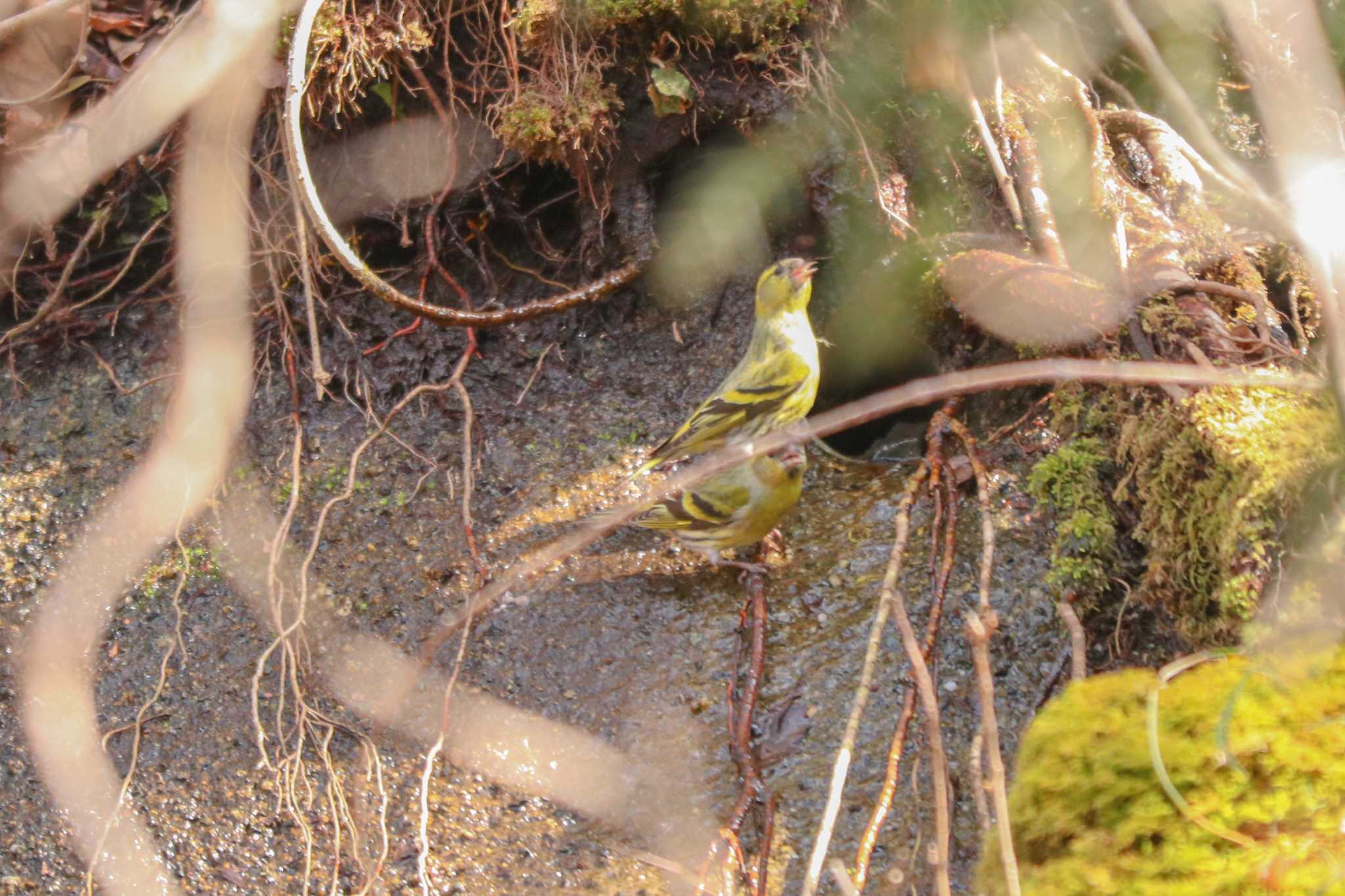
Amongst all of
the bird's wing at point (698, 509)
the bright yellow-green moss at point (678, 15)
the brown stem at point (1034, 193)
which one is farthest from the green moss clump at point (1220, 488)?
the bright yellow-green moss at point (678, 15)

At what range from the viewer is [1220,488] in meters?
2.63

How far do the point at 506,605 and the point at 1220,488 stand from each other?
218cm

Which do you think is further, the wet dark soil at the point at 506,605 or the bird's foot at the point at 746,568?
the bird's foot at the point at 746,568

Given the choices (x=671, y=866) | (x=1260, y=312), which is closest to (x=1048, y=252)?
(x=1260, y=312)

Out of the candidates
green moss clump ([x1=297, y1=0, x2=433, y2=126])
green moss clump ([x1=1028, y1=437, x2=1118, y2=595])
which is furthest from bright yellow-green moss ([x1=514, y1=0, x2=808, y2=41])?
green moss clump ([x1=1028, y1=437, x2=1118, y2=595])

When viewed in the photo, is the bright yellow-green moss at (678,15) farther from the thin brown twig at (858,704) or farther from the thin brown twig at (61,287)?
the thin brown twig at (61,287)

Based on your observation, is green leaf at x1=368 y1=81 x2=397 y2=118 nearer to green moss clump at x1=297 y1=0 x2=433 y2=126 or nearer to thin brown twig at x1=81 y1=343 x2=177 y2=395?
green moss clump at x1=297 y1=0 x2=433 y2=126

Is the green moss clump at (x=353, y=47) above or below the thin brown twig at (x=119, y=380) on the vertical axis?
above

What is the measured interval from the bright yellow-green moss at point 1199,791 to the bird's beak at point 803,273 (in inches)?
91.7

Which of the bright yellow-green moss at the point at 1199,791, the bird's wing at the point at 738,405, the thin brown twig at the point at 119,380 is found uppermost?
the thin brown twig at the point at 119,380

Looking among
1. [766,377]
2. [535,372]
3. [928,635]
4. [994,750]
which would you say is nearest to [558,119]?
[535,372]

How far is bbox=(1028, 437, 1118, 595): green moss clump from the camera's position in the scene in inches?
115

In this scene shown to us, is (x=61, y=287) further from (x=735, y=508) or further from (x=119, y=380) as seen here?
(x=735, y=508)

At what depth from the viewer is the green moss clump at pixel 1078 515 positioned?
2.92m
